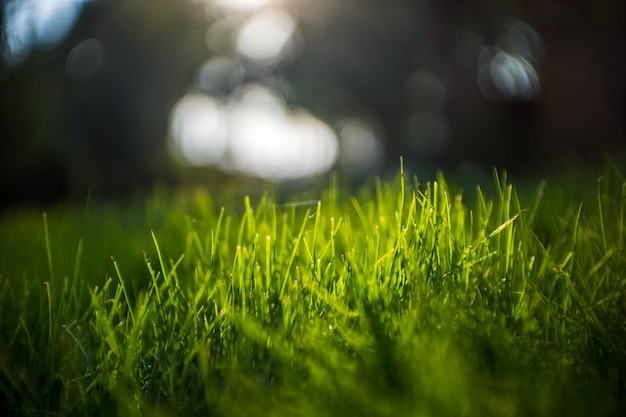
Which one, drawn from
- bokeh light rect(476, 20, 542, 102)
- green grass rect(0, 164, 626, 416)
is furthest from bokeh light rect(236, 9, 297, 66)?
green grass rect(0, 164, 626, 416)

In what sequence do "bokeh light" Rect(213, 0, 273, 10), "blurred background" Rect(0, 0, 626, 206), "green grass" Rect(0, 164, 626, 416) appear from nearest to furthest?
"green grass" Rect(0, 164, 626, 416), "blurred background" Rect(0, 0, 626, 206), "bokeh light" Rect(213, 0, 273, 10)

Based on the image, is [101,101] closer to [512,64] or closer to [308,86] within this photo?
[308,86]

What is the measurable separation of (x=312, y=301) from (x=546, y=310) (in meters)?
0.41

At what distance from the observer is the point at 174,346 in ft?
2.91

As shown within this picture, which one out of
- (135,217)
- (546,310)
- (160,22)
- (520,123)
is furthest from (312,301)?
(160,22)

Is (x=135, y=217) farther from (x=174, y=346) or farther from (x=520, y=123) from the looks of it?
(x=520, y=123)

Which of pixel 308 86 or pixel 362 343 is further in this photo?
pixel 308 86

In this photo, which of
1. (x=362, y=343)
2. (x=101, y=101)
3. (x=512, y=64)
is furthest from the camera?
(x=101, y=101)

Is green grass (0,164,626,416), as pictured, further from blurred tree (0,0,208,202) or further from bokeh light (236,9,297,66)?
bokeh light (236,9,297,66)

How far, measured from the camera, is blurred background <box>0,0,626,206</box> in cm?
569

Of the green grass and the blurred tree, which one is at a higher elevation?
the blurred tree

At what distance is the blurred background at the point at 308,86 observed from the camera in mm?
5691

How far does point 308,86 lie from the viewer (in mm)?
11844

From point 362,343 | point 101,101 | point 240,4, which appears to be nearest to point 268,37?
point 240,4
